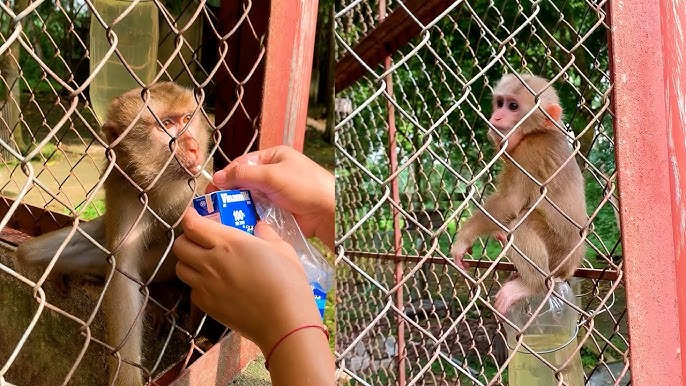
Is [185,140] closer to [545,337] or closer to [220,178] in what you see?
[220,178]

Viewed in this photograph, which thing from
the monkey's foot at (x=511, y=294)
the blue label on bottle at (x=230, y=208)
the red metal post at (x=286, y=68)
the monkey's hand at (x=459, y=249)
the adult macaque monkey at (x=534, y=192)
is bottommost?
the monkey's foot at (x=511, y=294)

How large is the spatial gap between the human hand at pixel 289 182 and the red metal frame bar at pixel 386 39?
0.78 meters

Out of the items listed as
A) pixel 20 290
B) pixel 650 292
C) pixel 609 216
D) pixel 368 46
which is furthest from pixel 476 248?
pixel 20 290

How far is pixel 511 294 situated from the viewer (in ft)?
7.52

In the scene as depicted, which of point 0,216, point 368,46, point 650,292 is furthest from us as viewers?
point 0,216

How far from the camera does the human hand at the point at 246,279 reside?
1.06 m

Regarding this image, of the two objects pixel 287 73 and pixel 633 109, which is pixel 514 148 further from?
pixel 287 73

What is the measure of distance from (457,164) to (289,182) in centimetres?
269

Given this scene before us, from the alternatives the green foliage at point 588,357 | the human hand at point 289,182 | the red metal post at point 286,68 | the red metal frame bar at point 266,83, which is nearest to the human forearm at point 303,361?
the human hand at point 289,182

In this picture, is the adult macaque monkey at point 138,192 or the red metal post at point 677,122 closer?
the red metal post at point 677,122

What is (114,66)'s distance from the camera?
3545 millimetres

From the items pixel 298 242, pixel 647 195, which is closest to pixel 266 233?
pixel 298 242

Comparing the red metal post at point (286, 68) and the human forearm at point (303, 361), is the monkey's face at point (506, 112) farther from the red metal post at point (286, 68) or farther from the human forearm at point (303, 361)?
the human forearm at point (303, 361)

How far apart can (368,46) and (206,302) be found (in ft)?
4.63
